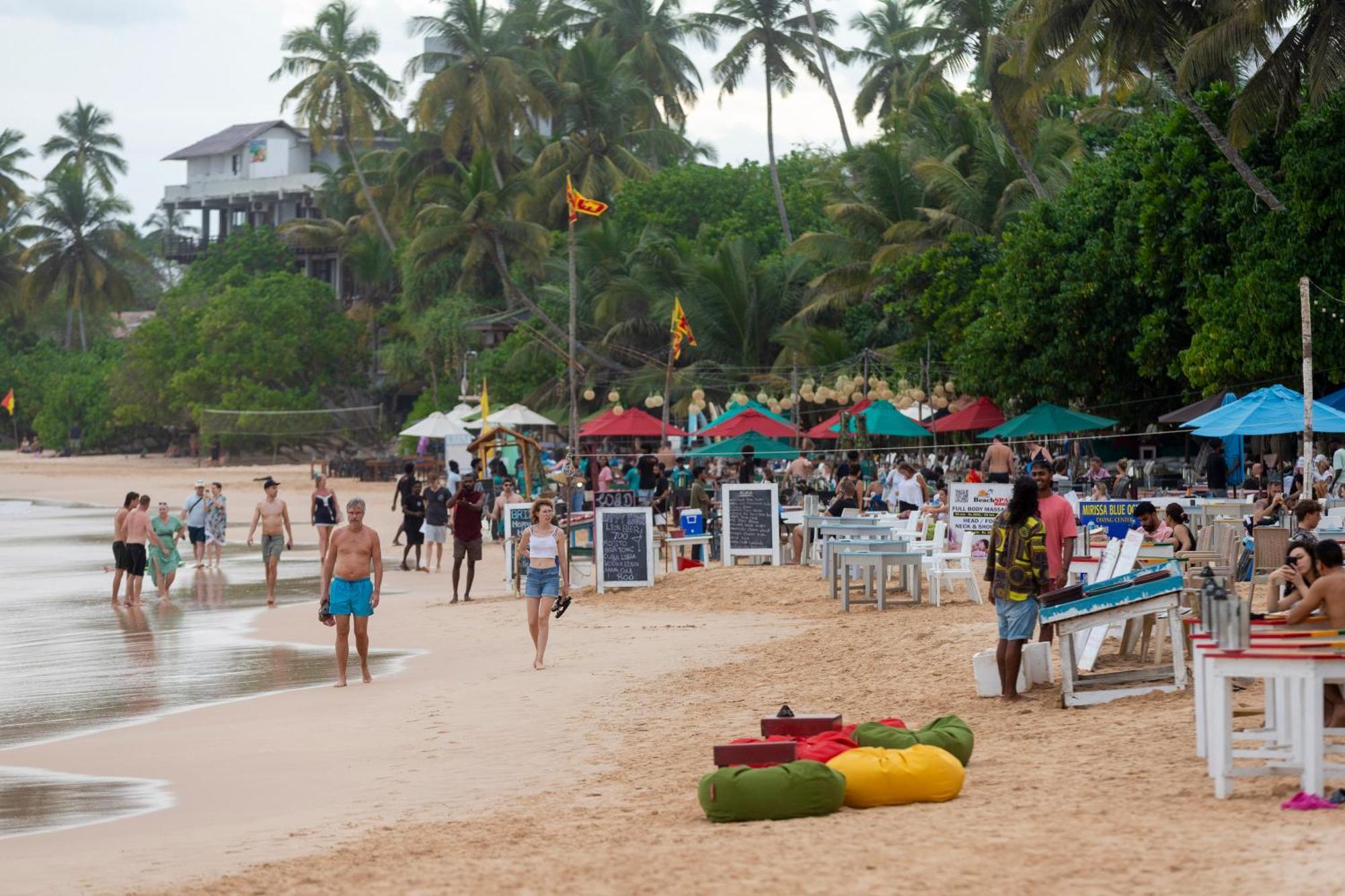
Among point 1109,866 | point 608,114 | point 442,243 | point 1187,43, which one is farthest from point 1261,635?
point 608,114

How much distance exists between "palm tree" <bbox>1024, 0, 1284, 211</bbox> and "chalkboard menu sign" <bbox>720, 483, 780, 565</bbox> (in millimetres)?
8408

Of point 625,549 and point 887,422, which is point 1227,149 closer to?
point 887,422

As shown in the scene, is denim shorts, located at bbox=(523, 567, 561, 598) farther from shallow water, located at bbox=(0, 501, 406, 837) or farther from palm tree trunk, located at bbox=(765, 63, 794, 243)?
palm tree trunk, located at bbox=(765, 63, 794, 243)

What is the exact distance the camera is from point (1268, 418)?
62.5ft

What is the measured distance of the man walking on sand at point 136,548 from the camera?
20.4 m

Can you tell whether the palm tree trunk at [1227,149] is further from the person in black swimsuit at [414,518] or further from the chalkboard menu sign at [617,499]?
the person in black swimsuit at [414,518]

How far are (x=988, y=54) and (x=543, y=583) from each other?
2328 centimetres

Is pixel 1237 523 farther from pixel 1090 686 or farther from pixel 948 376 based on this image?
pixel 948 376

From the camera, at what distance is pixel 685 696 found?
11656 millimetres

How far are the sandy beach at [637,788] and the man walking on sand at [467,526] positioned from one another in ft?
12.4

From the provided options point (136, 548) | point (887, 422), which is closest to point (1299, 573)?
point (136, 548)

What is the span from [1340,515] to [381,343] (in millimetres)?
52862

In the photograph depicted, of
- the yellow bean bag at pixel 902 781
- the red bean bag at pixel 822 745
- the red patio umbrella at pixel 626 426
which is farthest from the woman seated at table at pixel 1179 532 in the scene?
the red patio umbrella at pixel 626 426

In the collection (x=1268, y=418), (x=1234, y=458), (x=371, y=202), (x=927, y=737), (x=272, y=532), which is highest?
(x=371, y=202)
